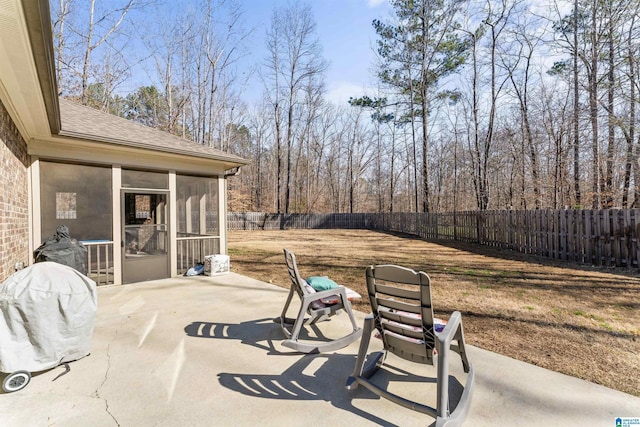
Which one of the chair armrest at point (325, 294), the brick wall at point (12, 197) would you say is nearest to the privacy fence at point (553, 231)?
the chair armrest at point (325, 294)

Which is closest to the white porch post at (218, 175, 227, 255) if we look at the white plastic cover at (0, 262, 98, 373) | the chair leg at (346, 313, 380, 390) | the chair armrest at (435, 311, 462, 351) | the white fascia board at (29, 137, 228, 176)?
the white fascia board at (29, 137, 228, 176)

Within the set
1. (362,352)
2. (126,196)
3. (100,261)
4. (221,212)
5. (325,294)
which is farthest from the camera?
(221,212)

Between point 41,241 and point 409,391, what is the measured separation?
6.06 meters

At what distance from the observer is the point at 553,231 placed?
27.9 feet

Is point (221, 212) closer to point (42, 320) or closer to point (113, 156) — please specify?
point (113, 156)

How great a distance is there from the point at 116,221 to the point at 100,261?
775 millimetres

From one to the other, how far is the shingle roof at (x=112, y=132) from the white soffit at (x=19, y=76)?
58 cm

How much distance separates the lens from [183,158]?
6430mm

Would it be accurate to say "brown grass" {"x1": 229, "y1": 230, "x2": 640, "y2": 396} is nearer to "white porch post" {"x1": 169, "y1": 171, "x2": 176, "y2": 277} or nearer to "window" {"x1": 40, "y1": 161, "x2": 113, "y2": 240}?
"white porch post" {"x1": 169, "y1": 171, "x2": 176, "y2": 277}

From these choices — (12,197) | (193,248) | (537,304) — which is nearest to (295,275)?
(537,304)

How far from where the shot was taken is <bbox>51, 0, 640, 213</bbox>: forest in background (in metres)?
10.4

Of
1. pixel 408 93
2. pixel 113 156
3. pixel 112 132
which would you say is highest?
pixel 408 93

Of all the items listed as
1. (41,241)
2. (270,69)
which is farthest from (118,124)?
(270,69)

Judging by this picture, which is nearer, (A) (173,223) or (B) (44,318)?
(B) (44,318)
